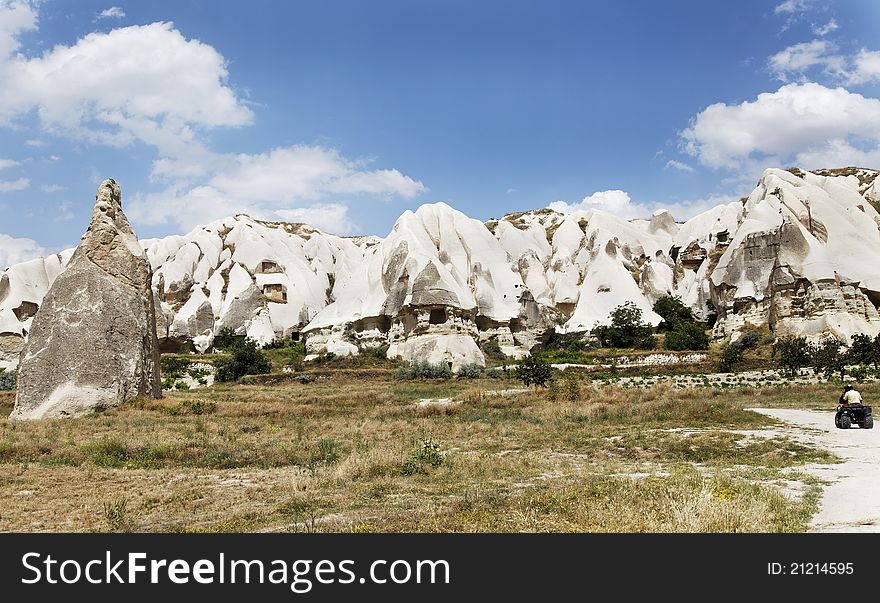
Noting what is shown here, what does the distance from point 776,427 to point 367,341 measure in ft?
119

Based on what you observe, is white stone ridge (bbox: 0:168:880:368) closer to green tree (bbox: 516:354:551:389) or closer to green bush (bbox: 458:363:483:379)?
green bush (bbox: 458:363:483:379)

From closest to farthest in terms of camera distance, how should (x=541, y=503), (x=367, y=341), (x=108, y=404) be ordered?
(x=541, y=503)
(x=108, y=404)
(x=367, y=341)

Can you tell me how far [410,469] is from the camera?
10039 millimetres

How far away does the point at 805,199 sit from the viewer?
161ft

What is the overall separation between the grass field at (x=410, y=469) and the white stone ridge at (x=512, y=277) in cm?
2396

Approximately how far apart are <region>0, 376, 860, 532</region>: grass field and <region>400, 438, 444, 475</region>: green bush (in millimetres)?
36

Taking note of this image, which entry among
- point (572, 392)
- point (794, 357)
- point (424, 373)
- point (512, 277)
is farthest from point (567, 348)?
point (572, 392)

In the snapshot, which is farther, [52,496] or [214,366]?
[214,366]

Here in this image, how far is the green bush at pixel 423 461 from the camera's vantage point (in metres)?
10.1

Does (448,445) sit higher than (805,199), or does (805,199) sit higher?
(805,199)
